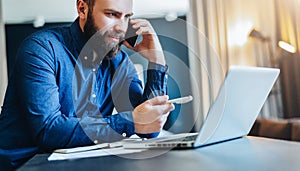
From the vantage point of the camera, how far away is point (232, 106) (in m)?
0.83

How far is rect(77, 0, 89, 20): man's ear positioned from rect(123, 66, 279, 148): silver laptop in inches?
26.6

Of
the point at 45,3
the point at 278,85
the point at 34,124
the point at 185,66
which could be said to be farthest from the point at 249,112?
the point at 278,85

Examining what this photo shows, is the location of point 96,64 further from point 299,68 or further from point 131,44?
point 299,68

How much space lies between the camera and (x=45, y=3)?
1.74m

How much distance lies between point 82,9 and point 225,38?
5.22ft

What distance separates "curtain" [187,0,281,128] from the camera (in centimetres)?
221

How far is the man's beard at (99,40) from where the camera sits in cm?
133

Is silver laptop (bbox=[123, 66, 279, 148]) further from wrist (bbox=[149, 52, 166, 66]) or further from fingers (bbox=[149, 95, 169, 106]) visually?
wrist (bbox=[149, 52, 166, 66])

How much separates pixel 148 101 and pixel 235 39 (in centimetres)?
178

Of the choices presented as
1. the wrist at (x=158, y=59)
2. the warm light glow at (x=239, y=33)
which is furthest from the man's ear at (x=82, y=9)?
the warm light glow at (x=239, y=33)

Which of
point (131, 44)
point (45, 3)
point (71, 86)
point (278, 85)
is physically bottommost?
point (278, 85)

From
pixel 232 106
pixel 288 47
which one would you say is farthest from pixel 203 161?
pixel 288 47

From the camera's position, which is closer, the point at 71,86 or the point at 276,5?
the point at 71,86

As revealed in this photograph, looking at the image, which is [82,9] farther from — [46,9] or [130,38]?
[46,9]
